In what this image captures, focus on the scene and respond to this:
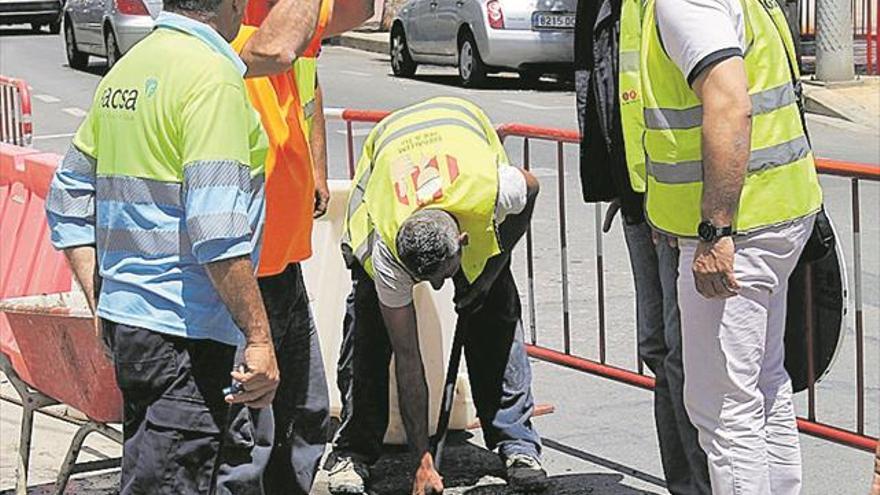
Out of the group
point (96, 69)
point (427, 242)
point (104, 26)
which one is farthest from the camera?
point (96, 69)

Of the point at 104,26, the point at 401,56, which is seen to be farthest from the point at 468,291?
the point at 104,26

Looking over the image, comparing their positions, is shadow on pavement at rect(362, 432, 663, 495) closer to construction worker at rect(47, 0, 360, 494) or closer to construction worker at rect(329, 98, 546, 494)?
construction worker at rect(329, 98, 546, 494)

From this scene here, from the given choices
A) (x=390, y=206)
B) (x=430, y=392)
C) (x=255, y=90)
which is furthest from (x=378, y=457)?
(x=255, y=90)

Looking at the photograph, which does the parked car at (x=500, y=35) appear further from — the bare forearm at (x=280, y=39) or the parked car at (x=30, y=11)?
the bare forearm at (x=280, y=39)

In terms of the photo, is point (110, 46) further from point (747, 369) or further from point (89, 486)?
point (747, 369)

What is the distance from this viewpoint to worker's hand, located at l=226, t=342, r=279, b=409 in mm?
3848

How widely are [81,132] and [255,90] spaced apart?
3.08ft

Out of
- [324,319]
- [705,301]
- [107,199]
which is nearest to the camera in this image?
[107,199]

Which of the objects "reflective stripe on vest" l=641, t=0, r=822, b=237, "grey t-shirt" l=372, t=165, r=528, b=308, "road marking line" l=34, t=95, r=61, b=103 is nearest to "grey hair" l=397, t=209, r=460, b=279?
"grey t-shirt" l=372, t=165, r=528, b=308

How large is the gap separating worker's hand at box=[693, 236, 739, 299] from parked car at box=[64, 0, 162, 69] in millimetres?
16778

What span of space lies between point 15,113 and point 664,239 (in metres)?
8.62

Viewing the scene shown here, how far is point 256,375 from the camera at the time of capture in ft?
12.7

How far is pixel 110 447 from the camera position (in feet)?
21.1

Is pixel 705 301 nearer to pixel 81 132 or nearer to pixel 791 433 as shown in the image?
pixel 791 433
